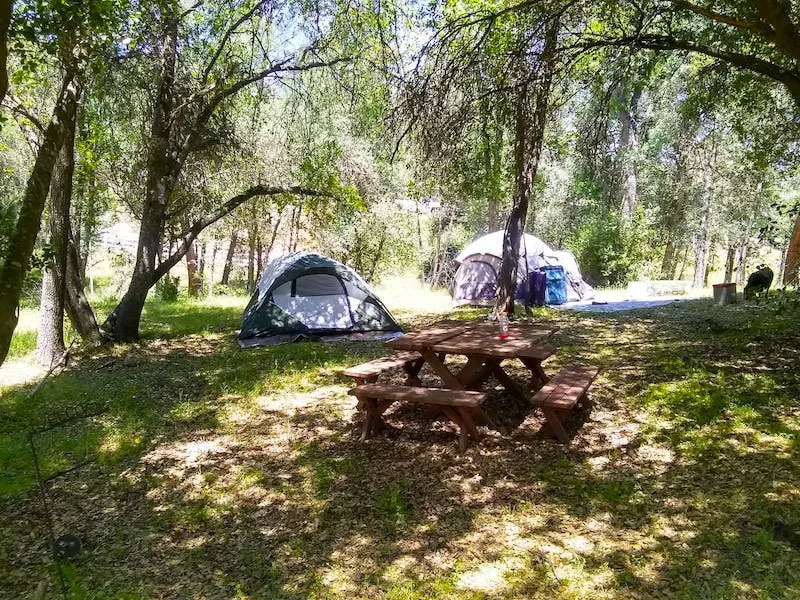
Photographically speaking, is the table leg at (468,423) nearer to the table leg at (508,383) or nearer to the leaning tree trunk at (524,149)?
the table leg at (508,383)

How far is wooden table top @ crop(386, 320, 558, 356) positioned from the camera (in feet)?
14.9

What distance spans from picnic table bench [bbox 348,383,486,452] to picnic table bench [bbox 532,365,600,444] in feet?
1.50

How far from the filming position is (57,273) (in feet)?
23.3

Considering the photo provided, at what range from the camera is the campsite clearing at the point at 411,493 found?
9.34ft

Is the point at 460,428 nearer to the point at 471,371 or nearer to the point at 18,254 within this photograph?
the point at 471,371

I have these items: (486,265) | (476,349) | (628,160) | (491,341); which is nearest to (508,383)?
(491,341)

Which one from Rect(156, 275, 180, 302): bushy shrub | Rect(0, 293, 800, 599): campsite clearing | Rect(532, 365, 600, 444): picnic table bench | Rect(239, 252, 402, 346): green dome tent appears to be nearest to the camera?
Rect(0, 293, 800, 599): campsite clearing

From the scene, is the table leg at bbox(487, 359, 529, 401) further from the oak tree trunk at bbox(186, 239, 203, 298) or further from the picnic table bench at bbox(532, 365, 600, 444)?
the oak tree trunk at bbox(186, 239, 203, 298)

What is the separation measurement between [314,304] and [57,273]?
11.5ft

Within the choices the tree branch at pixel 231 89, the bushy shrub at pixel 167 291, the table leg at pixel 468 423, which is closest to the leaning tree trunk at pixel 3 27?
the table leg at pixel 468 423

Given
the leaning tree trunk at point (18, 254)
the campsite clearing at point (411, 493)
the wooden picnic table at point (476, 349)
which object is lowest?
→ the campsite clearing at point (411, 493)

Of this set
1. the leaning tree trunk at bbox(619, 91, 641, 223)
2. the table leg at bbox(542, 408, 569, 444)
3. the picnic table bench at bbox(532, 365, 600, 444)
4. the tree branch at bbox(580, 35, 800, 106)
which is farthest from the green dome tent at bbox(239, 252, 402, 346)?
the leaning tree trunk at bbox(619, 91, 641, 223)

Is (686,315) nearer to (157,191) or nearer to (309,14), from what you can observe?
(309,14)

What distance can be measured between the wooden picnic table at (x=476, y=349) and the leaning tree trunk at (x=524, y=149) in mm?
2096
